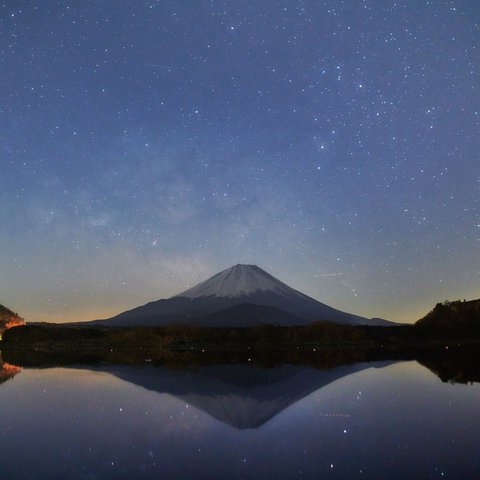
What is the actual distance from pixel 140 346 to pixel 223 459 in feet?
155

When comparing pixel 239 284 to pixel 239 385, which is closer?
pixel 239 385

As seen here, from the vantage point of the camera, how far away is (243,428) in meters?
13.9

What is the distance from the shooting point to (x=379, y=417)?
15.0m

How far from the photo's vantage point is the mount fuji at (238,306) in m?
138

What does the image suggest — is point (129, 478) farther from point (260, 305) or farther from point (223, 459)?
point (260, 305)

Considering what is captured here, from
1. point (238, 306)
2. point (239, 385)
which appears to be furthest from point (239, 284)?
point (239, 385)

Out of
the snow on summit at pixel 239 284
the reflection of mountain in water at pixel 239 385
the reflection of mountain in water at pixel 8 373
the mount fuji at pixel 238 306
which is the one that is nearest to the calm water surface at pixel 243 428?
the reflection of mountain in water at pixel 239 385

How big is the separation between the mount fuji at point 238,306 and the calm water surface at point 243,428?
104 metres

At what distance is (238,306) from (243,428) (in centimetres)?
13207

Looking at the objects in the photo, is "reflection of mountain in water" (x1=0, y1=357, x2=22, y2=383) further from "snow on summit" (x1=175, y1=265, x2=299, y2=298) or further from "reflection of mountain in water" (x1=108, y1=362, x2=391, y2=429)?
"snow on summit" (x1=175, y1=265, x2=299, y2=298)

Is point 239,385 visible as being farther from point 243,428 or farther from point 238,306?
point 238,306

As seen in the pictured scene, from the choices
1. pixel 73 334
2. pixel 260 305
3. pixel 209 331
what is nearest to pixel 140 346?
pixel 209 331

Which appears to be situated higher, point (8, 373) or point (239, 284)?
point (239, 284)

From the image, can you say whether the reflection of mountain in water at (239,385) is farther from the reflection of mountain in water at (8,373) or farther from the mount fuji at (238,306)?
the mount fuji at (238,306)
